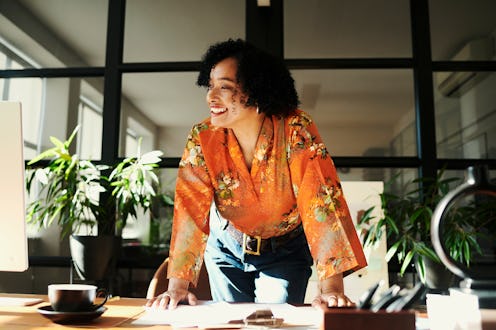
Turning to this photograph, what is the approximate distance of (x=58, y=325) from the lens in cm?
95

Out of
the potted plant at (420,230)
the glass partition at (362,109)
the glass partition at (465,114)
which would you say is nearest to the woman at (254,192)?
the potted plant at (420,230)

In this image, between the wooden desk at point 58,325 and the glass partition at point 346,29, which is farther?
the glass partition at point 346,29

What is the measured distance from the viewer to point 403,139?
314 centimetres

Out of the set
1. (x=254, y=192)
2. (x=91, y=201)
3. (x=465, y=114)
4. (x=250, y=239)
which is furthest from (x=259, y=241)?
(x=465, y=114)

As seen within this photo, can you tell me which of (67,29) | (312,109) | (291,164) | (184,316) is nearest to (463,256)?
(312,109)

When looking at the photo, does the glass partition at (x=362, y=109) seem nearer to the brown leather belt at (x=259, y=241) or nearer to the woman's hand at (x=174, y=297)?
the brown leather belt at (x=259, y=241)

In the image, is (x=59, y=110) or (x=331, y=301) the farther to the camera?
(x=59, y=110)

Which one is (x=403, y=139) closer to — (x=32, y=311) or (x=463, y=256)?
(x=463, y=256)

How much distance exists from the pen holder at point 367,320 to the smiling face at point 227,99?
102 cm

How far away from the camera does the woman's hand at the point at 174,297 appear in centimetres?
119

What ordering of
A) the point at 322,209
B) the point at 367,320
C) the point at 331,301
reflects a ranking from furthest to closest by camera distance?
the point at 322,209
the point at 331,301
the point at 367,320

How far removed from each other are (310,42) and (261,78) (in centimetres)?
165

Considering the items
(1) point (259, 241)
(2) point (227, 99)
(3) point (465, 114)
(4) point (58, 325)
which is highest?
(3) point (465, 114)

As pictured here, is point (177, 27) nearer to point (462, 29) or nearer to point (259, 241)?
point (462, 29)
